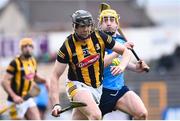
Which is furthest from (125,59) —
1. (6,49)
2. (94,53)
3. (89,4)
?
(89,4)

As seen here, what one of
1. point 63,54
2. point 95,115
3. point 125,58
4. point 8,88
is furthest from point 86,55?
point 8,88

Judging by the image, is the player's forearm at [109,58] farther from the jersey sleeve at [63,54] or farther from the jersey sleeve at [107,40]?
the jersey sleeve at [63,54]

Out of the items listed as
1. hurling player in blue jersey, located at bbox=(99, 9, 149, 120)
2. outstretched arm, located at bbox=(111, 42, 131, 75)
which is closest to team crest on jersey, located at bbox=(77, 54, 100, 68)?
outstretched arm, located at bbox=(111, 42, 131, 75)

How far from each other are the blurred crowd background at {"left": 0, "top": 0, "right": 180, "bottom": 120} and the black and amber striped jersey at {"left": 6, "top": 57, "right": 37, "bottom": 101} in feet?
5.60

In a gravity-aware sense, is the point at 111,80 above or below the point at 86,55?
below

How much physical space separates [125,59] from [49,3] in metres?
59.2

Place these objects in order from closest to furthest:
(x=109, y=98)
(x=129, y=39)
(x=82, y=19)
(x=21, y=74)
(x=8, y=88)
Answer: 1. (x=82, y=19)
2. (x=109, y=98)
3. (x=8, y=88)
4. (x=21, y=74)
5. (x=129, y=39)

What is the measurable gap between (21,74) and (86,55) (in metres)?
4.89

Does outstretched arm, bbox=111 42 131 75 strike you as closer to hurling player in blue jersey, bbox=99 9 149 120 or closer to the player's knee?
hurling player in blue jersey, bbox=99 9 149 120

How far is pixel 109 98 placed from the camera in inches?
464

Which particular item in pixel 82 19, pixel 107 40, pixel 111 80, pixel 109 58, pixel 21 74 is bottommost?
pixel 21 74

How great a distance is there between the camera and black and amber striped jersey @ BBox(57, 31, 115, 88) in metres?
10.8

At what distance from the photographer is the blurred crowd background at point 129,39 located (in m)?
26.3

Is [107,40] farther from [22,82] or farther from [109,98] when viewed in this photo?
[22,82]
